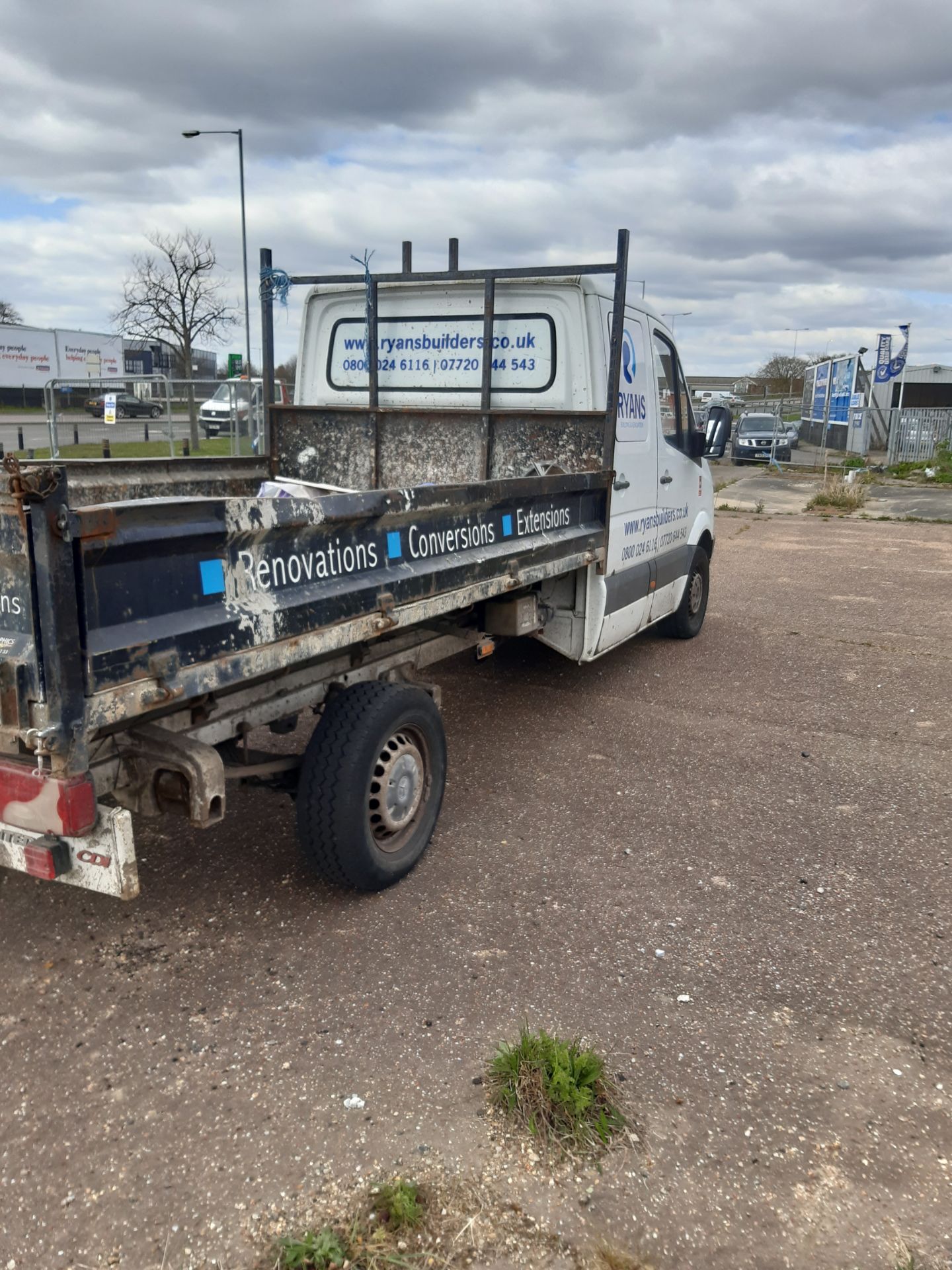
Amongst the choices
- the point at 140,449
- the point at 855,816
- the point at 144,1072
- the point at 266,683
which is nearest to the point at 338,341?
the point at 266,683

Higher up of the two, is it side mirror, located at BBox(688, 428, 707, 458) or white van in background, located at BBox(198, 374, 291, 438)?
white van in background, located at BBox(198, 374, 291, 438)

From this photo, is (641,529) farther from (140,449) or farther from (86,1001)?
(140,449)

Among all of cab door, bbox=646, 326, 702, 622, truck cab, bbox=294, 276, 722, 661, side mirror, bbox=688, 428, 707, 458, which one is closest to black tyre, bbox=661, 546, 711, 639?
cab door, bbox=646, 326, 702, 622

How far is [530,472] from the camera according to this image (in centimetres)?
562

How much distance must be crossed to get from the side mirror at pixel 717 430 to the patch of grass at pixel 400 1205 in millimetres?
5461

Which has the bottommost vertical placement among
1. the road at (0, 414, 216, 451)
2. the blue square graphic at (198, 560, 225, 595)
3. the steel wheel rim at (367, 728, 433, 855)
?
the steel wheel rim at (367, 728, 433, 855)

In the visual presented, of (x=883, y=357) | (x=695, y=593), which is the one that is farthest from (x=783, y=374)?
(x=695, y=593)

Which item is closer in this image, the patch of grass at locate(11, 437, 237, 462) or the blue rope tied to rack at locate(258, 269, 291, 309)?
the blue rope tied to rack at locate(258, 269, 291, 309)

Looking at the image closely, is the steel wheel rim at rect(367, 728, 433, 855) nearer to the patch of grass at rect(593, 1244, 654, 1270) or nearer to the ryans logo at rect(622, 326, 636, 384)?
the patch of grass at rect(593, 1244, 654, 1270)

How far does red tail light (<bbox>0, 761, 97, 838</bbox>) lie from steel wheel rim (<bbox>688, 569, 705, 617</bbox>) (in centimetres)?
580

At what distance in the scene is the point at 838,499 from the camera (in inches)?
699

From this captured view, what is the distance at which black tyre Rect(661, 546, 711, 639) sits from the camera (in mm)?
7711

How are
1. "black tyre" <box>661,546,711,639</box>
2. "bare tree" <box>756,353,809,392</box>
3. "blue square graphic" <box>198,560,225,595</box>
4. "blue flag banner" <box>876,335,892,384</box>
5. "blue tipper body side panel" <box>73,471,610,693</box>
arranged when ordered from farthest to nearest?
"bare tree" <box>756,353,809,392</box> < "blue flag banner" <box>876,335,892,384</box> < "black tyre" <box>661,546,711,639</box> < "blue square graphic" <box>198,560,225,595</box> < "blue tipper body side panel" <box>73,471,610,693</box>

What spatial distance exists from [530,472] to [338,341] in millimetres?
1546
